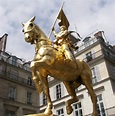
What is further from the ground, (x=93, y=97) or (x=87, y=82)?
(x=87, y=82)

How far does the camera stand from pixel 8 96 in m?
23.4

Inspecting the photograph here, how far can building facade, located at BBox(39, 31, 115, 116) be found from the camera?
1828cm

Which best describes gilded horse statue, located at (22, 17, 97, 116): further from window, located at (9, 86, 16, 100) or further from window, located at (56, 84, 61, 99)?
window, located at (9, 86, 16, 100)

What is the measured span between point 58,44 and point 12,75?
2265 centimetres

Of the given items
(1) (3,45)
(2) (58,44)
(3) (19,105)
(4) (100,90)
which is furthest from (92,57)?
(2) (58,44)

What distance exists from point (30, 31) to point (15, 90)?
2203cm

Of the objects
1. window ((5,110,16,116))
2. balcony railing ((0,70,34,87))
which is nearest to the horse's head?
window ((5,110,16,116))

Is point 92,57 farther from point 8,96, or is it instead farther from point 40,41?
point 40,41

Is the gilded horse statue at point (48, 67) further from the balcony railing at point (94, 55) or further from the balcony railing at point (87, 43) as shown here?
the balcony railing at point (87, 43)

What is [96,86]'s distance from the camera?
64.1 ft

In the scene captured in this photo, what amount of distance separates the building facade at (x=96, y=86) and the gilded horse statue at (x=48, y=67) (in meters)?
14.2

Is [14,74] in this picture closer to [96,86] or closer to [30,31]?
[96,86]

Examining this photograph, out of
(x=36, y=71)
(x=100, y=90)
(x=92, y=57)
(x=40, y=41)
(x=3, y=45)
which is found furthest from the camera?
(x=3, y=45)

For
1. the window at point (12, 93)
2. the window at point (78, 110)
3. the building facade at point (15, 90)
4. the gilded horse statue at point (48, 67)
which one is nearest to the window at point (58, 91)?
the window at point (78, 110)
